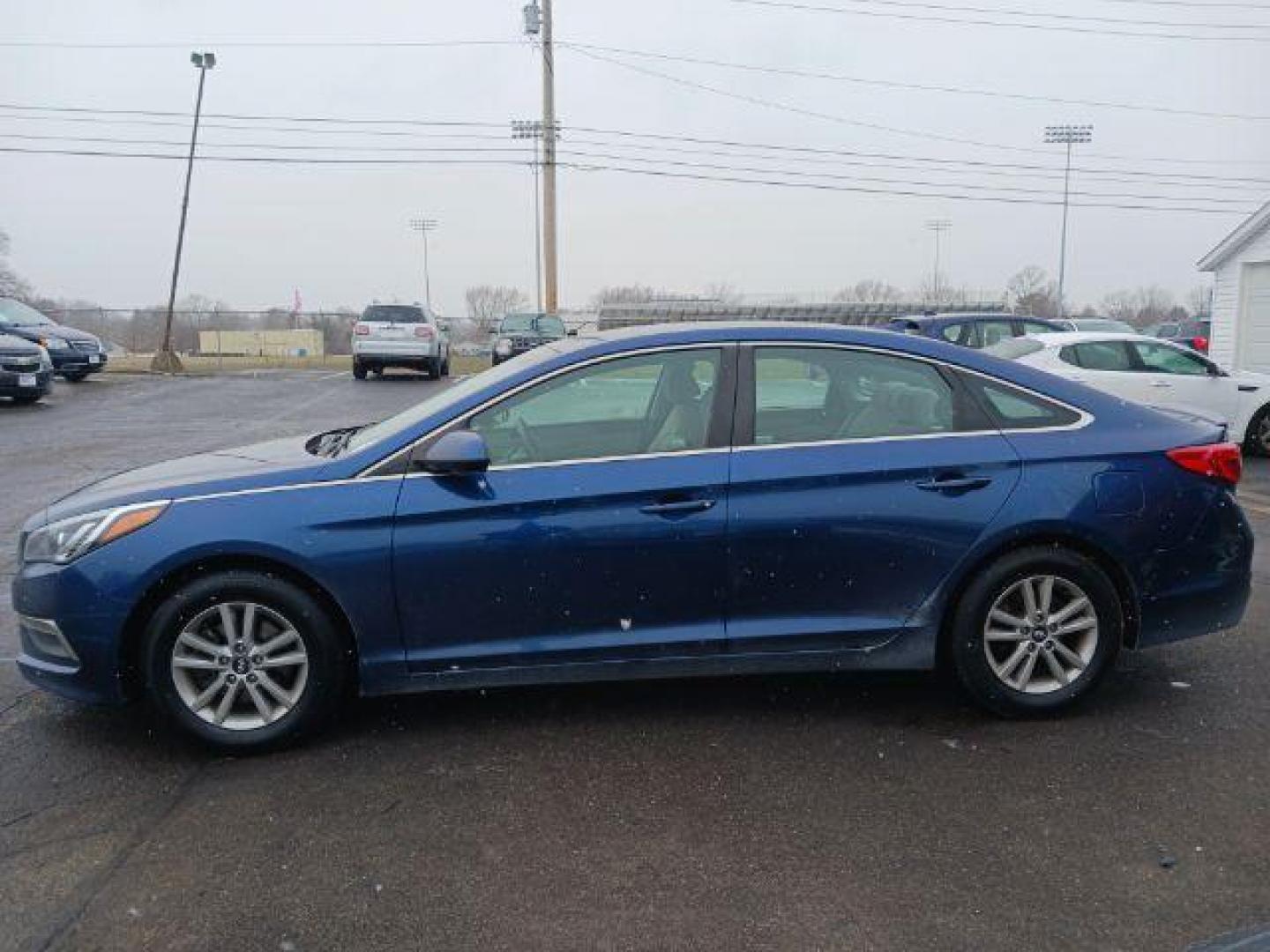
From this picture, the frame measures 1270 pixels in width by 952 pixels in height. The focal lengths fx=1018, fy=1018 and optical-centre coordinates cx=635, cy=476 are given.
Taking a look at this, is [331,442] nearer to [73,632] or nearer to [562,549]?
[73,632]

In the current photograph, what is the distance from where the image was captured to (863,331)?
4.17m

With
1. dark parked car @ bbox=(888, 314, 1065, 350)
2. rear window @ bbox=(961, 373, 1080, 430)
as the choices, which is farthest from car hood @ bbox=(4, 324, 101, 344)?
rear window @ bbox=(961, 373, 1080, 430)

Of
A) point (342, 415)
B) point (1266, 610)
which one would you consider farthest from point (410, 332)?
point (1266, 610)

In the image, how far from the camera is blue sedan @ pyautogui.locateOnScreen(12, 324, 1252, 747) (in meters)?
3.64

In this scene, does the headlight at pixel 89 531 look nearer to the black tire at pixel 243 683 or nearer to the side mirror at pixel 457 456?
the black tire at pixel 243 683

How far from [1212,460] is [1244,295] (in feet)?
59.8

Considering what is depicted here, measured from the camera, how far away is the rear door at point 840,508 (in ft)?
12.4

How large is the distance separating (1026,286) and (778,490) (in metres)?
90.4

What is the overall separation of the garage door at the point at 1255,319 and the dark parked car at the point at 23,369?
69.5ft

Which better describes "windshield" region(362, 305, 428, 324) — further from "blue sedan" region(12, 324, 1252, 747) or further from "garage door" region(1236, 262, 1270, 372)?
"blue sedan" region(12, 324, 1252, 747)

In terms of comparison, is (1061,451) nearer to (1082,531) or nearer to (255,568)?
(1082,531)

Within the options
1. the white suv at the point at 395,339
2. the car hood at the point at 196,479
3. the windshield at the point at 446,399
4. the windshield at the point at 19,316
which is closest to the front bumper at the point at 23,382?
the windshield at the point at 19,316

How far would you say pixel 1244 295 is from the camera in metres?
19.4

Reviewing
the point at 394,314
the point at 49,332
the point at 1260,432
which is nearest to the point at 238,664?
the point at 1260,432
